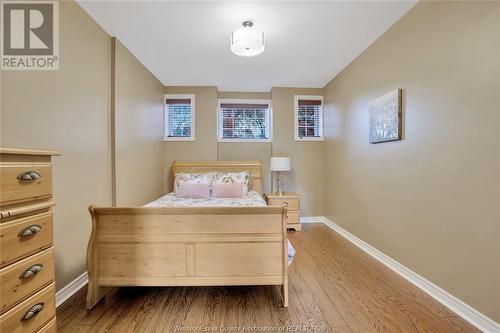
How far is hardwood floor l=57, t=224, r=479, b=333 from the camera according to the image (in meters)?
1.66

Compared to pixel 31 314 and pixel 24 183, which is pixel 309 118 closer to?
pixel 24 183

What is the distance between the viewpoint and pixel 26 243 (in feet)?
3.77

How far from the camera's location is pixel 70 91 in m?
2.05

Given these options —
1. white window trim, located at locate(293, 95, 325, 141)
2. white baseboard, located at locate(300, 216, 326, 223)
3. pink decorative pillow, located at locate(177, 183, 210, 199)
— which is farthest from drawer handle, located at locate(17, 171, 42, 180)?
white baseboard, located at locate(300, 216, 326, 223)

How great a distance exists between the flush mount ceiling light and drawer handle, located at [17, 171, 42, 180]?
1896 mm

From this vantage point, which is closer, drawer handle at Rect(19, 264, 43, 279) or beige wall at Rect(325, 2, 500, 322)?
drawer handle at Rect(19, 264, 43, 279)

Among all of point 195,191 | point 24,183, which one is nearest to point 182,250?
point 24,183

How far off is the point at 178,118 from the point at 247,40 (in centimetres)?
251

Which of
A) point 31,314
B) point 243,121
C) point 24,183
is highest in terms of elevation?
point 243,121

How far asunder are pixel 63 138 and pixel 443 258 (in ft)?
10.5

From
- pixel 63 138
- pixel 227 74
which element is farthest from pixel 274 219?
pixel 227 74

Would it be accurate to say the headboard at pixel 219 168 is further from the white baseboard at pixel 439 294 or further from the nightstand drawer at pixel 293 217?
the white baseboard at pixel 439 294

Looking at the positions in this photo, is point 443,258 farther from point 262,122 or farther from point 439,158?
point 262,122

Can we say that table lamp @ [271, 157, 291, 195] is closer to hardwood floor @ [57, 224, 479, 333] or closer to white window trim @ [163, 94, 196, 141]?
white window trim @ [163, 94, 196, 141]
